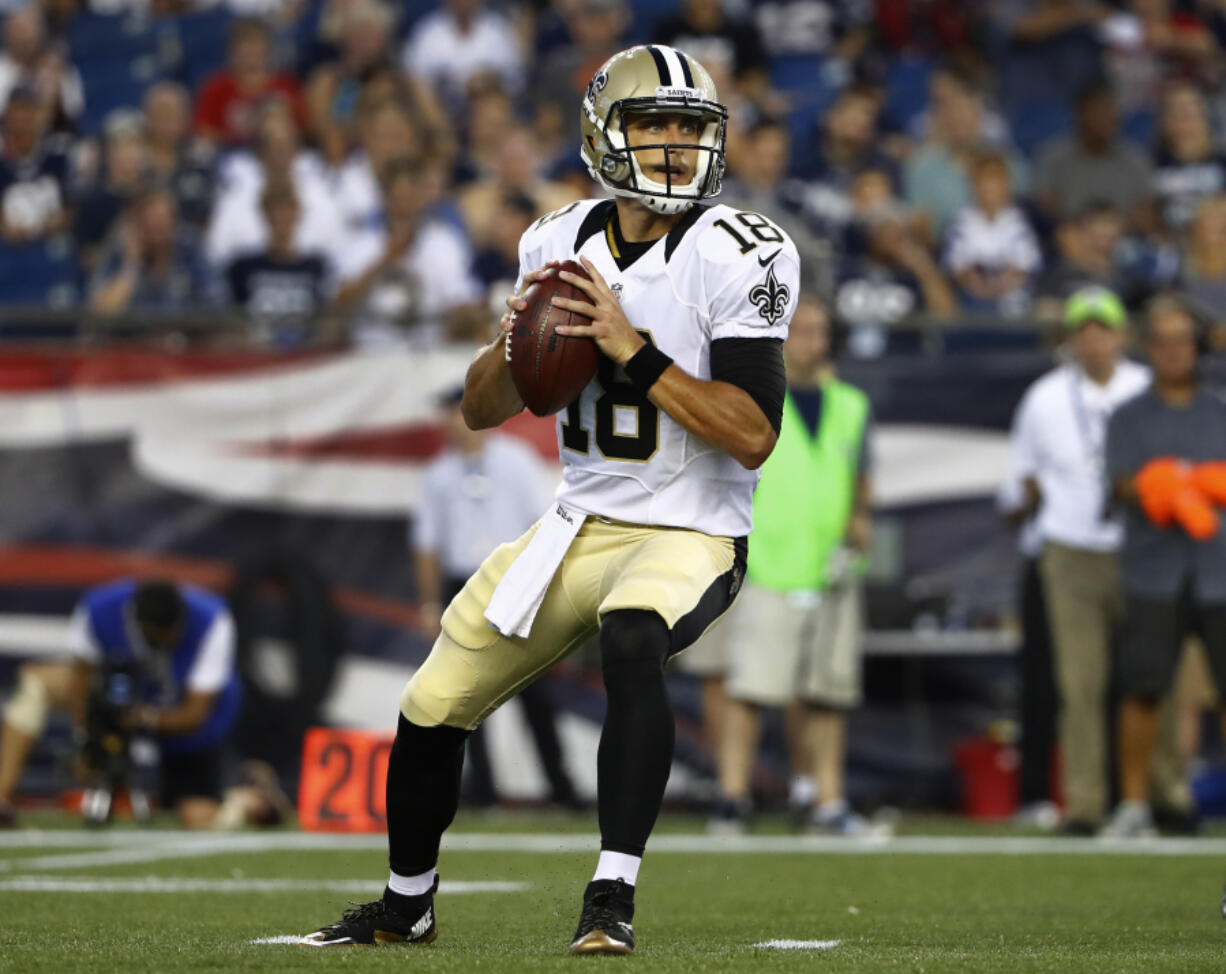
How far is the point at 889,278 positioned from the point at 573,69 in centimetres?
300

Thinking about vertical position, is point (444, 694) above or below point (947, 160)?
below

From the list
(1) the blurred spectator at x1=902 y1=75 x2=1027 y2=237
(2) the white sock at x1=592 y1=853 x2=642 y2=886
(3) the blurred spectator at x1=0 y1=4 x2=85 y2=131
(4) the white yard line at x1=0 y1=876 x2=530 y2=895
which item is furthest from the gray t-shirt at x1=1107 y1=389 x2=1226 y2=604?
(3) the blurred spectator at x1=0 y1=4 x2=85 y2=131

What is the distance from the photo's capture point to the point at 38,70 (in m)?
13.0

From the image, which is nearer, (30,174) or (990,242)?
(990,242)

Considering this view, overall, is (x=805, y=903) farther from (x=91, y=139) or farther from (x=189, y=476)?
(x=91, y=139)

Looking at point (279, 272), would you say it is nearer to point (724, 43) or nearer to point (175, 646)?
point (175, 646)

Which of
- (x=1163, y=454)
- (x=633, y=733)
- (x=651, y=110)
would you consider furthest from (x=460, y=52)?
(x=633, y=733)

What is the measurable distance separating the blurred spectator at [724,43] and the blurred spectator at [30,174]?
3.64 metres

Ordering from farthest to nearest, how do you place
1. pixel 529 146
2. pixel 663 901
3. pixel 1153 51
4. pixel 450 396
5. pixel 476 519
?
pixel 1153 51 < pixel 529 146 < pixel 450 396 < pixel 476 519 < pixel 663 901

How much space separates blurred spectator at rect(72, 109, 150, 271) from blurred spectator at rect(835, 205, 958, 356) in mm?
3903

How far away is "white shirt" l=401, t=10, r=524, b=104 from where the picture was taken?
13.3 meters

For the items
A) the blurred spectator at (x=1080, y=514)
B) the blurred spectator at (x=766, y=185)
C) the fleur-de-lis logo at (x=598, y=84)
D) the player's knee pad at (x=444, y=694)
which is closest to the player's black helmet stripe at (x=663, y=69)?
the fleur-de-lis logo at (x=598, y=84)

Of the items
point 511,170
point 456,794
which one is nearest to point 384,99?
point 511,170

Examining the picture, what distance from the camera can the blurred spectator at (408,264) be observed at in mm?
10945
